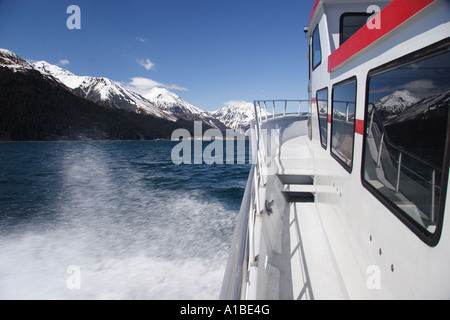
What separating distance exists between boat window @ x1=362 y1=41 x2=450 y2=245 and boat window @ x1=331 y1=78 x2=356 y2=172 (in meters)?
0.64

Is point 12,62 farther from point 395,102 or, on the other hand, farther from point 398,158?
point 398,158

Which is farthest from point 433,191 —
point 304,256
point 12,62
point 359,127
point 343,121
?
point 12,62

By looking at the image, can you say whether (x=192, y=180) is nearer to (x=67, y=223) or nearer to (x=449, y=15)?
(x=67, y=223)

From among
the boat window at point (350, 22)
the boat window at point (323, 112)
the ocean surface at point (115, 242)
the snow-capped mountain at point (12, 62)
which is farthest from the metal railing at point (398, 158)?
the snow-capped mountain at point (12, 62)

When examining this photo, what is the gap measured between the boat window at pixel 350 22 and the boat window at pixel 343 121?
5.35ft

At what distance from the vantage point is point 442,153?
139cm

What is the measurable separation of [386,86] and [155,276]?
4608mm

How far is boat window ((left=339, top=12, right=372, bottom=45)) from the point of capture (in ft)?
15.3

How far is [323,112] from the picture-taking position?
5070 millimetres

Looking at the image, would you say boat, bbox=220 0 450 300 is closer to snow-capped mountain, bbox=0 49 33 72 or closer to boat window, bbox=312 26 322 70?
boat window, bbox=312 26 322 70

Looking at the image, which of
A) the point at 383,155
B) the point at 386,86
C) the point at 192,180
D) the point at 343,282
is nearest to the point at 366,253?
the point at 343,282

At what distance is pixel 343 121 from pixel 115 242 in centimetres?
561

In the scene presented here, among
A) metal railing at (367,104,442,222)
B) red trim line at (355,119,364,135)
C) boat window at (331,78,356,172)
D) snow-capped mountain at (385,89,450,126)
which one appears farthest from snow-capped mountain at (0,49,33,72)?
snow-capped mountain at (385,89,450,126)

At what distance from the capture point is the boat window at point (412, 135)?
142cm
